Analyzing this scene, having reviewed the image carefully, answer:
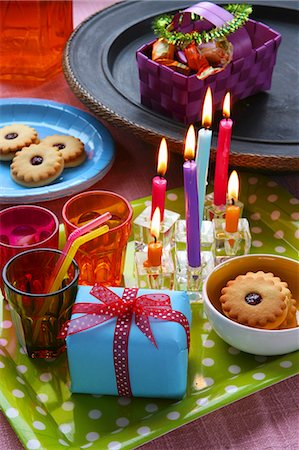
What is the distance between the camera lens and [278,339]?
744mm

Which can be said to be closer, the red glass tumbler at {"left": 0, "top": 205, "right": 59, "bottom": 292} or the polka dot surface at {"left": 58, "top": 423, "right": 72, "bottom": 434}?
the polka dot surface at {"left": 58, "top": 423, "right": 72, "bottom": 434}

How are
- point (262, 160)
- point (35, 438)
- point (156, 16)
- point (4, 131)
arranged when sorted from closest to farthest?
point (35, 438) < point (262, 160) < point (4, 131) < point (156, 16)

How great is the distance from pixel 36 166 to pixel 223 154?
288 millimetres

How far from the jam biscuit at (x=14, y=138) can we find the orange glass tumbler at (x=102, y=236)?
0.85ft

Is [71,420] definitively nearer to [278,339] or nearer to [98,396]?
[98,396]

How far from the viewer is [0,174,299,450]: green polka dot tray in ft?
2.29

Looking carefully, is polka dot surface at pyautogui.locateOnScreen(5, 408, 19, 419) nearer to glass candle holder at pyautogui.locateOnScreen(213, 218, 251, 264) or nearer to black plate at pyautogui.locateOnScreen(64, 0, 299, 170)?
glass candle holder at pyautogui.locateOnScreen(213, 218, 251, 264)

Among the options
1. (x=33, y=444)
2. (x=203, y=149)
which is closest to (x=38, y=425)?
(x=33, y=444)

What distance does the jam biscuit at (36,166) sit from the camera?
1021 mm

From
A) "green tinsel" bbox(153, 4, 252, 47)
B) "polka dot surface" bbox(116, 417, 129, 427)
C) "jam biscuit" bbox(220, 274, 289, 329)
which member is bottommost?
"polka dot surface" bbox(116, 417, 129, 427)

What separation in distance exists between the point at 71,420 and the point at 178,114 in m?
0.47

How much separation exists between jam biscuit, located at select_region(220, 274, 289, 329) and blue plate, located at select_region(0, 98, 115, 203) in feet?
1.01

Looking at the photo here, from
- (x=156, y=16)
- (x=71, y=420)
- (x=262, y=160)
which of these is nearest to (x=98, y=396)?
(x=71, y=420)

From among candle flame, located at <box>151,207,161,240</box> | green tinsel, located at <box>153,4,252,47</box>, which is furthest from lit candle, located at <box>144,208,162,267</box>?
green tinsel, located at <box>153,4,252,47</box>
